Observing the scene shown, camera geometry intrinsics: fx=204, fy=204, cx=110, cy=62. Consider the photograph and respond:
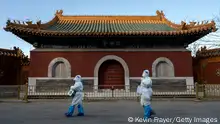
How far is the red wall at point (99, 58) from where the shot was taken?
11.7 m

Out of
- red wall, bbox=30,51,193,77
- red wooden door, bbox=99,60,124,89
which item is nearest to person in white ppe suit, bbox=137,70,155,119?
red wall, bbox=30,51,193,77

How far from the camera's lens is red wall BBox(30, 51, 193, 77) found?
11703mm

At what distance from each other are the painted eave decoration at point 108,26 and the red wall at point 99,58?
4.53 ft

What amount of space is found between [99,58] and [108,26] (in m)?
2.69

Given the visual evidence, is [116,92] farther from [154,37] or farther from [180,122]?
[180,122]

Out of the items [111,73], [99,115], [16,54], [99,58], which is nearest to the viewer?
[99,115]

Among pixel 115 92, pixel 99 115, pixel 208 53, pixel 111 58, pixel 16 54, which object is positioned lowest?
pixel 99 115

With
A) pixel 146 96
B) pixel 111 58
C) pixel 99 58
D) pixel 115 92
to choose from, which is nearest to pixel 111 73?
pixel 111 58

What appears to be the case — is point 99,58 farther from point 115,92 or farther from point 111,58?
point 115,92

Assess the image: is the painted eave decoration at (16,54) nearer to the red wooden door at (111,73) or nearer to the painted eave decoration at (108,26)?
the painted eave decoration at (108,26)

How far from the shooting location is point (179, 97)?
36.3 ft

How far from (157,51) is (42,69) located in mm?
6742

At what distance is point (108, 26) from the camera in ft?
43.9

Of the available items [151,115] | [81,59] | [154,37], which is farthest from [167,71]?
[151,115]
